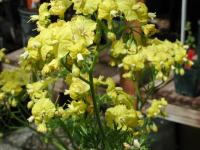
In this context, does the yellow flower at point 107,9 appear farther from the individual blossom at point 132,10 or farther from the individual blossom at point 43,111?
the individual blossom at point 43,111

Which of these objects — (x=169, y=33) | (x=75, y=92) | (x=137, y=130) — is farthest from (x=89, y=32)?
(x=169, y=33)

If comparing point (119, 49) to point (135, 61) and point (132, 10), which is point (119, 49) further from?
point (132, 10)

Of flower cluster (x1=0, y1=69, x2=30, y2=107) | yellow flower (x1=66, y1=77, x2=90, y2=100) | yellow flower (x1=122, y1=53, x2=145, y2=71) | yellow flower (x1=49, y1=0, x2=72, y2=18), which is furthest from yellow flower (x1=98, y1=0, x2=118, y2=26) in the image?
flower cluster (x1=0, y1=69, x2=30, y2=107)

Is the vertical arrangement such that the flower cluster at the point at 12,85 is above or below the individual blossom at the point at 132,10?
below

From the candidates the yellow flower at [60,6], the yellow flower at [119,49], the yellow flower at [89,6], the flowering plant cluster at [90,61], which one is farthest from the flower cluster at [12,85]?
the yellow flower at [89,6]

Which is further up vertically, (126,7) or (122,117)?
(126,7)

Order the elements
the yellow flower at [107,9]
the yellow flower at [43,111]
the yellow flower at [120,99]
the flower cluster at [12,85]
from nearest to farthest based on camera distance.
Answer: the yellow flower at [107,9]
the yellow flower at [43,111]
the yellow flower at [120,99]
the flower cluster at [12,85]

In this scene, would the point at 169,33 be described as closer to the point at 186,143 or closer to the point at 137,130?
the point at 186,143

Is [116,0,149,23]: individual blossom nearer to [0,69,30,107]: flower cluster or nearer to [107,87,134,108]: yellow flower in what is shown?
[107,87,134,108]: yellow flower

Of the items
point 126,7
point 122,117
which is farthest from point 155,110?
point 126,7
